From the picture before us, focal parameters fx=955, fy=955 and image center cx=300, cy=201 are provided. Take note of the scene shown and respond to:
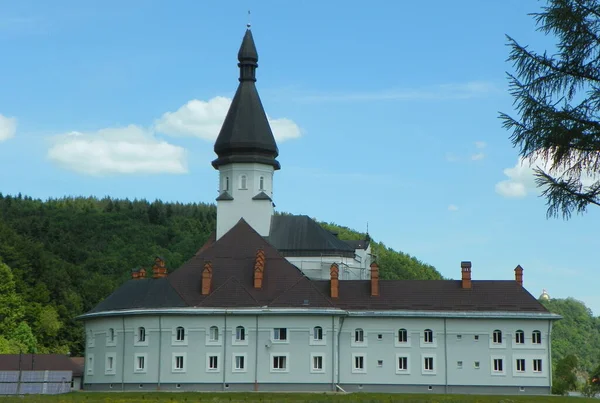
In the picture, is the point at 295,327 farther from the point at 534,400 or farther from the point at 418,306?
the point at 534,400

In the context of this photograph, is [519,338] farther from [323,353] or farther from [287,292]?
[287,292]

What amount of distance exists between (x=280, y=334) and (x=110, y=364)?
36.7 ft

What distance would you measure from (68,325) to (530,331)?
44041mm

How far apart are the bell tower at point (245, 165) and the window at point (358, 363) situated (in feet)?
50.1

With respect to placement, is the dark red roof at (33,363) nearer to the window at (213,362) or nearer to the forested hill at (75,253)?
the window at (213,362)

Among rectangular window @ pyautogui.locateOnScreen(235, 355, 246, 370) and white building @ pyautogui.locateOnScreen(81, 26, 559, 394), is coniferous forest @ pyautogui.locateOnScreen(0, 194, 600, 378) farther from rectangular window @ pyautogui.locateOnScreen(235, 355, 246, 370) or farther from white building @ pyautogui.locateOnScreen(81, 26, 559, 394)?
rectangular window @ pyautogui.locateOnScreen(235, 355, 246, 370)

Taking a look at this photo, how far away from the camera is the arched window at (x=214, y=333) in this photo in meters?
59.6

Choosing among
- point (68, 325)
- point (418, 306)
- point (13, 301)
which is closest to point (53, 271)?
point (68, 325)

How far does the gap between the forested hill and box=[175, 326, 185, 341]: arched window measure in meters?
18.4

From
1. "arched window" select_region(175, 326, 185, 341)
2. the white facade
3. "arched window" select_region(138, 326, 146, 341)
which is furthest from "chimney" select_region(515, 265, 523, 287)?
"arched window" select_region(138, 326, 146, 341)

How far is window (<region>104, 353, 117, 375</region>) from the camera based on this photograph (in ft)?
198

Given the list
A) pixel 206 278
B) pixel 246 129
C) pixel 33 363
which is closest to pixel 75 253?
pixel 246 129

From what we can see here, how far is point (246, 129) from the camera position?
72188 mm

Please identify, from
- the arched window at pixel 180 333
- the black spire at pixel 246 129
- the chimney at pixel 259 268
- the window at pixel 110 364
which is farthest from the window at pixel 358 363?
the black spire at pixel 246 129
